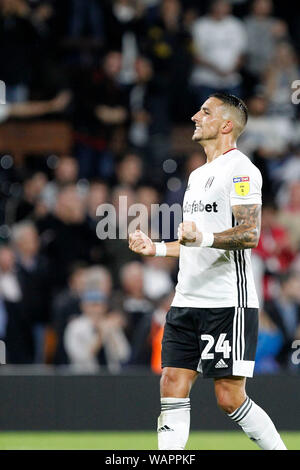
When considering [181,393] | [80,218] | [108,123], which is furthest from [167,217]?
[181,393]

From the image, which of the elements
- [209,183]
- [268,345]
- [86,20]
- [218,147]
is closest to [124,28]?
[86,20]

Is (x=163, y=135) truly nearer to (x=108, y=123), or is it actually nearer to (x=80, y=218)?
(x=108, y=123)

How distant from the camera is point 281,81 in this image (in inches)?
539

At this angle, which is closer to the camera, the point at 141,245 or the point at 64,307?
the point at 141,245

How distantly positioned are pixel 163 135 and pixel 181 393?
7.40 meters

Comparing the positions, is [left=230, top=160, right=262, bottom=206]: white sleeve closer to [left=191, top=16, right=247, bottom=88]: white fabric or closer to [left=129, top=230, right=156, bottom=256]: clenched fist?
[left=129, top=230, right=156, bottom=256]: clenched fist

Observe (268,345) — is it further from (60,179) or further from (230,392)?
(230,392)

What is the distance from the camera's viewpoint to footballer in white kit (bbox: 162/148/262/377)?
20.6ft

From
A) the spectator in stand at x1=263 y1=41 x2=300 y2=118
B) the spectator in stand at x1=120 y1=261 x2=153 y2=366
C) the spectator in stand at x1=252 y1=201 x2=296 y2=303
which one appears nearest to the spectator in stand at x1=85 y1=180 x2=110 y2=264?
the spectator in stand at x1=120 y1=261 x2=153 y2=366

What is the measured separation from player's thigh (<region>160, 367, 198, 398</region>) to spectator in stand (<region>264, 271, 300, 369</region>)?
13.9 ft

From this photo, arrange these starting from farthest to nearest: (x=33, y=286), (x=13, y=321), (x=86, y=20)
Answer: (x=86, y=20), (x=33, y=286), (x=13, y=321)

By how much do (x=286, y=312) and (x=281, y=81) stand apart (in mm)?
4102

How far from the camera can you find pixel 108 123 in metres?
13.1

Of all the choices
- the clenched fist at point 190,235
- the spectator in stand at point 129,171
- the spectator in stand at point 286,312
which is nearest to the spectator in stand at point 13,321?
the spectator in stand at point 129,171
